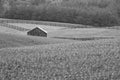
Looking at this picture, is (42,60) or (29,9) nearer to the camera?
(42,60)

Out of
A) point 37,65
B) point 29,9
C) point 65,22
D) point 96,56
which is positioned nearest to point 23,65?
point 37,65

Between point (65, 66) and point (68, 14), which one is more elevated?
point (65, 66)

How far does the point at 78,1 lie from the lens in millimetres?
106938

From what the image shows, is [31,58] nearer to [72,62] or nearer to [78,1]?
[72,62]

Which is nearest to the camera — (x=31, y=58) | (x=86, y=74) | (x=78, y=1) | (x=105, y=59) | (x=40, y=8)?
(x=86, y=74)

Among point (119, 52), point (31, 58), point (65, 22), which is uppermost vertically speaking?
point (119, 52)

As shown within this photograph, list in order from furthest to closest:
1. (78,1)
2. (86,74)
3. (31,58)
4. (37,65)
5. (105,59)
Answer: (78,1) → (31,58) → (37,65) → (105,59) → (86,74)

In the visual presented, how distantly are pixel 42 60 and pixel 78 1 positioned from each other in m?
95.3

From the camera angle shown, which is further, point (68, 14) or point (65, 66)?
point (68, 14)

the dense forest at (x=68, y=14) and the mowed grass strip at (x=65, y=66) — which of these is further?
the dense forest at (x=68, y=14)

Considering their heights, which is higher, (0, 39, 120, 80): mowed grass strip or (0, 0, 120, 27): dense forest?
(0, 39, 120, 80): mowed grass strip

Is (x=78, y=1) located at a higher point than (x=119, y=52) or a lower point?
lower

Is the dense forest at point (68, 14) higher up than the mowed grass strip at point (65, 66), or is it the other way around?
the mowed grass strip at point (65, 66)

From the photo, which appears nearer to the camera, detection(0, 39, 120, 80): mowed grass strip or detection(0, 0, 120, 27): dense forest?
detection(0, 39, 120, 80): mowed grass strip
